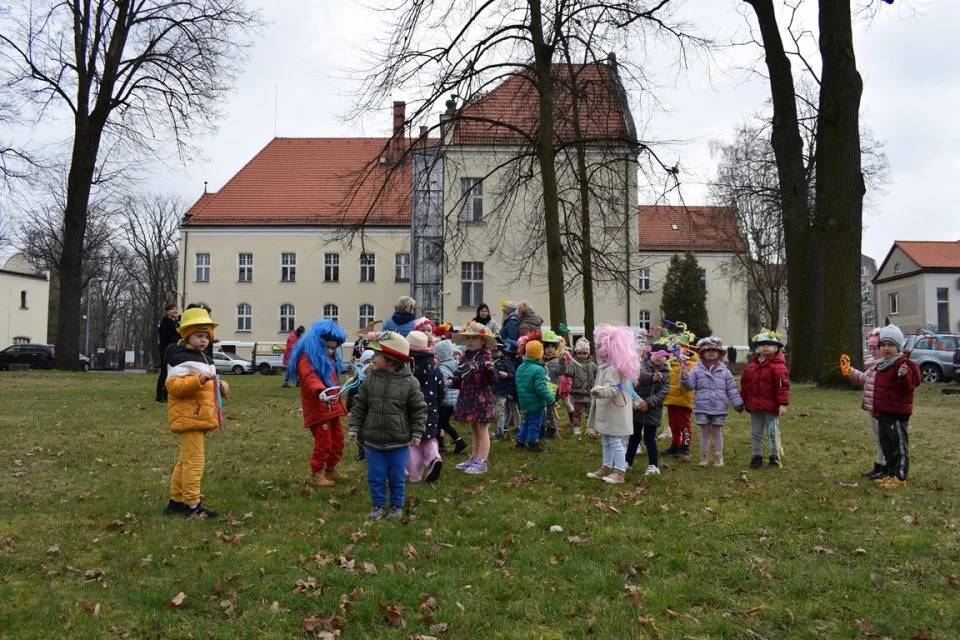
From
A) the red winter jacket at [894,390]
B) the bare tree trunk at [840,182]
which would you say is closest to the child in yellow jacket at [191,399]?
the red winter jacket at [894,390]

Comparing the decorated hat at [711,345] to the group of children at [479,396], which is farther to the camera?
the decorated hat at [711,345]

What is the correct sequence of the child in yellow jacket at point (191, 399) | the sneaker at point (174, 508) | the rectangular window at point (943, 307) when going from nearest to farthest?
1. the child in yellow jacket at point (191, 399)
2. the sneaker at point (174, 508)
3. the rectangular window at point (943, 307)

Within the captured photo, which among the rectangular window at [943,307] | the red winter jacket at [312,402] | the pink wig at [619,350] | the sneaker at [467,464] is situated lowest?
the sneaker at [467,464]

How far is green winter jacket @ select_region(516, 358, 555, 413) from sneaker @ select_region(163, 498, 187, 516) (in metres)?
4.31

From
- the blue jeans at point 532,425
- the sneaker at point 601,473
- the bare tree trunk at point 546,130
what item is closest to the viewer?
the sneaker at point 601,473

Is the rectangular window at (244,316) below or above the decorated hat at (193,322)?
above

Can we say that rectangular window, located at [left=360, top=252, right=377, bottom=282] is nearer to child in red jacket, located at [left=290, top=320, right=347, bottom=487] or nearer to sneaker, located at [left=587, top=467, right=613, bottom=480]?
child in red jacket, located at [left=290, top=320, right=347, bottom=487]

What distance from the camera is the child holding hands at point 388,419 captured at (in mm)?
6457

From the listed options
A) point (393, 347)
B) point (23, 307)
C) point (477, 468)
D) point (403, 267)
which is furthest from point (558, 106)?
point (23, 307)

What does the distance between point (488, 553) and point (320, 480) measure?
287cm

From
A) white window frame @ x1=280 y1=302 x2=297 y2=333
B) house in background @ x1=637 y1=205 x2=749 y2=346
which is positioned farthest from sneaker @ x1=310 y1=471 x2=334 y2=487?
house in background @ x1=637 y1=205 x2=749 y2=346

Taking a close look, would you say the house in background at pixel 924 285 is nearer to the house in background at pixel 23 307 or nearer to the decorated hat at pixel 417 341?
the decorated hat at pixel 417 341

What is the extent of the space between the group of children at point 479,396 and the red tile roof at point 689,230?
8.10 metres

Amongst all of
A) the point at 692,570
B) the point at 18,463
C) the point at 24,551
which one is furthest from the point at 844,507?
the point at 18,463
